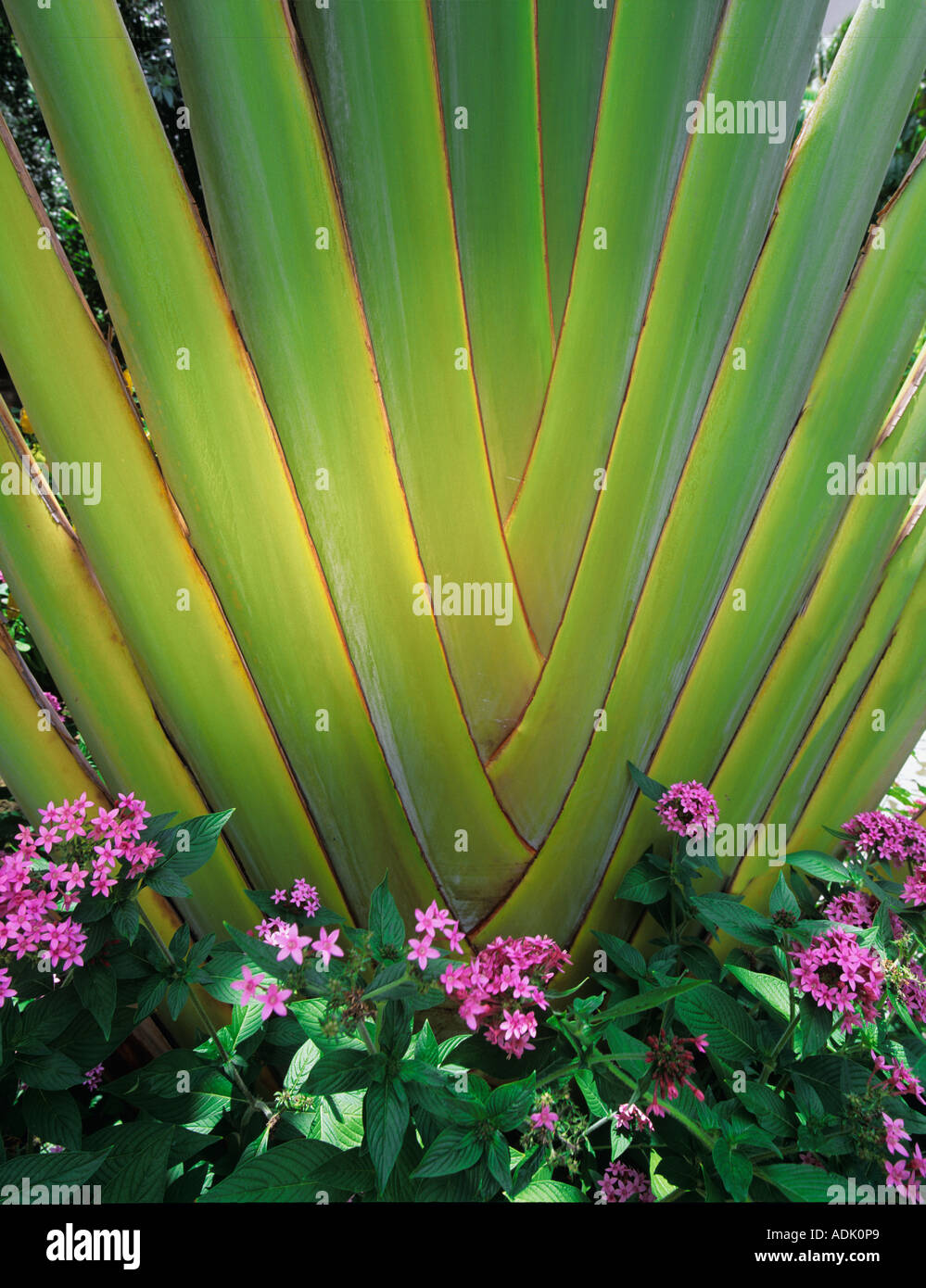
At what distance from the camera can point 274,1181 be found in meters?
0.51

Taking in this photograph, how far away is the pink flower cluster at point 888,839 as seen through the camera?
688 mm

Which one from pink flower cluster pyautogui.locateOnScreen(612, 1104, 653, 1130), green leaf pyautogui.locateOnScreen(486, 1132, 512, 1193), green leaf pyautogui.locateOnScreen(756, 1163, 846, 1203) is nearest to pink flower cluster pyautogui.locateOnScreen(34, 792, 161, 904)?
green leaf pyautogui.locateOnScreen(486, 1132, 512, 1193)

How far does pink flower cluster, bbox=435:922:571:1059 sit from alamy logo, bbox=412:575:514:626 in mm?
257

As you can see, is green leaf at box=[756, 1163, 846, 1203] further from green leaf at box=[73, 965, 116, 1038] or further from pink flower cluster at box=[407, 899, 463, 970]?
green leaf at box=[73, 965, 116, 1038]

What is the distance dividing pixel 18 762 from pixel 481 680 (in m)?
0.39

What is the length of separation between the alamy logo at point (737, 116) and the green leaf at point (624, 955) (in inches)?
26.3

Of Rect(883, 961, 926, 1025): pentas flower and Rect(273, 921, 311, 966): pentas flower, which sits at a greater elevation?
Rect(273, 921, 311, 966): pentas flower

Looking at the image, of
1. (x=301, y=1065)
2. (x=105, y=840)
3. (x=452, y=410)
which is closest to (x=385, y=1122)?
(x=301, y=1065)

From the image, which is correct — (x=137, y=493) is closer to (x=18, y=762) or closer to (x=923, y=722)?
(x=18, y=762)

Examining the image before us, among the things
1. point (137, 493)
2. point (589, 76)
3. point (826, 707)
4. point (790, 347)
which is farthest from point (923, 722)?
point (137, 493)

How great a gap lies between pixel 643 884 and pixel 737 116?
629mm

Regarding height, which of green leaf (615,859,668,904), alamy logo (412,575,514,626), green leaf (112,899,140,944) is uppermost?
alamy logo (412,575,514,626)

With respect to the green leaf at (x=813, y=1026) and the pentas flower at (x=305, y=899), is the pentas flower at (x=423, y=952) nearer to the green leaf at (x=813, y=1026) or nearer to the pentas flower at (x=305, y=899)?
Answer: the pentas flower at (x=305, y=899)

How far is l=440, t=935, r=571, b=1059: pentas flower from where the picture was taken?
20.0 inches
